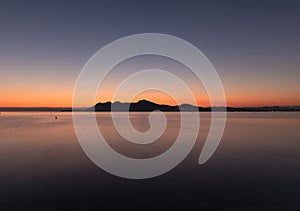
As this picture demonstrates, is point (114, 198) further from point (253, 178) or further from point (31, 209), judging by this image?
point (253, 178)

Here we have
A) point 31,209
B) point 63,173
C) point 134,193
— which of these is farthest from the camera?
point 63,173

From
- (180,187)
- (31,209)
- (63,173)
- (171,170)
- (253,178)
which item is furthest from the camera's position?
(171,170)

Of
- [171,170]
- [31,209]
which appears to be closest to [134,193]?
[31,209]

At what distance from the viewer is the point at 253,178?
537 inches

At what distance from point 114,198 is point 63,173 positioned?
18.0 ft

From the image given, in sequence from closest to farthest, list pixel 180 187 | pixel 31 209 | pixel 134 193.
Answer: pixel 31 209 < pixel 134 193 < pixel 180 187

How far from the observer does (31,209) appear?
9297mm

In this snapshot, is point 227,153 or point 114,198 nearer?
point 114,198

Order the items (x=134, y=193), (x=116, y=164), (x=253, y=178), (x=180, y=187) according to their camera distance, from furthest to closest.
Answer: (x=116, y=164), (x=253, y=178), (x=180, y=187), (x=134, y=193)

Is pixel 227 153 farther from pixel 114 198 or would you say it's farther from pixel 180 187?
pixel 114 198

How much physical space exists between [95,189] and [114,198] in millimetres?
1593

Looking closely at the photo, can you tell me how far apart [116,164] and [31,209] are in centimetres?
853

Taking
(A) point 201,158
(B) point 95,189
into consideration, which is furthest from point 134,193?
(A) point 201,158

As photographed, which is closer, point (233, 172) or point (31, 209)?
point (31, 209)
